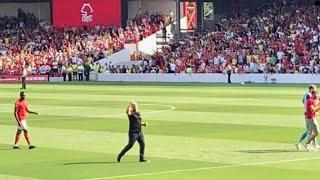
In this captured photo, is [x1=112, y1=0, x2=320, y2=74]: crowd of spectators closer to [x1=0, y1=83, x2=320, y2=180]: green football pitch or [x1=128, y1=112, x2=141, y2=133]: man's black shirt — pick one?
[x1=0, y1=83, x2=320, y2=180]: green football pitch

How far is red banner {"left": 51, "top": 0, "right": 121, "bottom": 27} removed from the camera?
3083 inches

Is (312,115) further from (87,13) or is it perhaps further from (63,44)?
(63,44)

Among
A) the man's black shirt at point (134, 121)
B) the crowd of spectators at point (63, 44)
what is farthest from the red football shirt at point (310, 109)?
the crowd of spectators at point (63, 44)

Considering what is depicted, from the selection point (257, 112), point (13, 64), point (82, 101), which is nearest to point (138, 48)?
point (13, 64)

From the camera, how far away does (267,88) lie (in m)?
55.6

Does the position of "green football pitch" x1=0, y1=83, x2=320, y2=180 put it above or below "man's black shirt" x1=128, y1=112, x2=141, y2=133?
below

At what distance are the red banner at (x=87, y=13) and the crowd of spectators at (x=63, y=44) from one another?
3.31 m

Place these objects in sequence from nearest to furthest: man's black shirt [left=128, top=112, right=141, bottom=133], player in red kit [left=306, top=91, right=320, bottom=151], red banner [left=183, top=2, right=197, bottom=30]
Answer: man's black shirt [left=128, top=112, right=141, bottom=133]
player in red kit [left=306, top=91, right=320, bottom=151]
red banner [left=183, top=2, right=197, bottom=30]

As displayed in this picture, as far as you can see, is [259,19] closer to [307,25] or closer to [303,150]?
[307,25]

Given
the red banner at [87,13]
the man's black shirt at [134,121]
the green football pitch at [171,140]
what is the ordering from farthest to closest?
the red banner at [87,13] → the man's black shirt at [134,121] → the green football pitch at [171,140]

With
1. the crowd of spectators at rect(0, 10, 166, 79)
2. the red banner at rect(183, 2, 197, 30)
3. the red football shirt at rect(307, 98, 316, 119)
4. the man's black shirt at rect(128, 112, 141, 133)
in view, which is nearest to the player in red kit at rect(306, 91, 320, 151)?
the red football shirt at rect(307, 98, 316, 119)

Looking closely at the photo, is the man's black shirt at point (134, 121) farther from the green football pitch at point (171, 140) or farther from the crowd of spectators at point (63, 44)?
the crowd of spectators at point (63, 44)

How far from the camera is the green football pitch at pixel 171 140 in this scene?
1956 centimetres

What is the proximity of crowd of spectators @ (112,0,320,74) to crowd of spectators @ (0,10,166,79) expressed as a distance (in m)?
5.70
